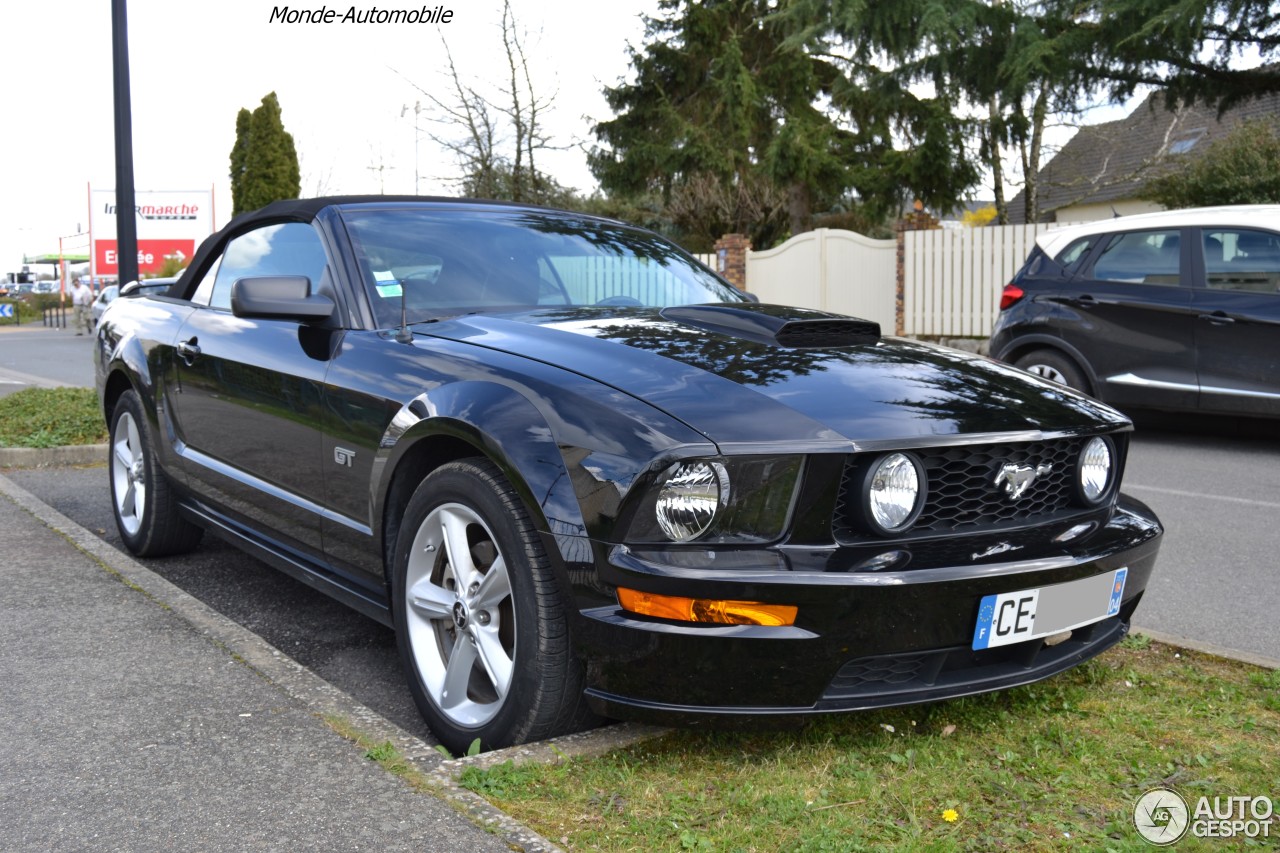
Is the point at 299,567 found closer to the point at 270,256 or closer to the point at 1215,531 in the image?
the point at 270,256

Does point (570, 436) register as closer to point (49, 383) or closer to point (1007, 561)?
point (1007, 561)

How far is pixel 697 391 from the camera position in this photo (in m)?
2.82

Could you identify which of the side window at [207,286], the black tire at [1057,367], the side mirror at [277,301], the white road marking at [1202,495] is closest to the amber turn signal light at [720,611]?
the side mirror at [277,301]

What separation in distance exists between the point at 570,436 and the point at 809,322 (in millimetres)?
1013

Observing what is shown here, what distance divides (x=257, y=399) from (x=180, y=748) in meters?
1.48

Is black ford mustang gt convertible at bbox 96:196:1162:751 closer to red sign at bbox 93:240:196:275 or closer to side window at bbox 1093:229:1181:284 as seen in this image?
side window at bbox 1093:229:1181:284

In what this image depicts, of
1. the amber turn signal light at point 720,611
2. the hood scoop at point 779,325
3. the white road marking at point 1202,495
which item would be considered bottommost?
the white road marking at point 1202,495

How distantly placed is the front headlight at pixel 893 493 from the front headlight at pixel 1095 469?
0.60 metres

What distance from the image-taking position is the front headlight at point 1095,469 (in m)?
3.07

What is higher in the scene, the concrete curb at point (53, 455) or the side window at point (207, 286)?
the side window at point (207, 286)

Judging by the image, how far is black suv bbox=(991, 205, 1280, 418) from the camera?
8406 millimetres

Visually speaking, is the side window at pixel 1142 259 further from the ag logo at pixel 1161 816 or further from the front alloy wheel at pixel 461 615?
the front alloy wheel at pixel 461 615

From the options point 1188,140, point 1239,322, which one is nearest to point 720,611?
point 1239,322

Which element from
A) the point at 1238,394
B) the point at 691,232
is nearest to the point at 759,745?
the point at 1238,394
